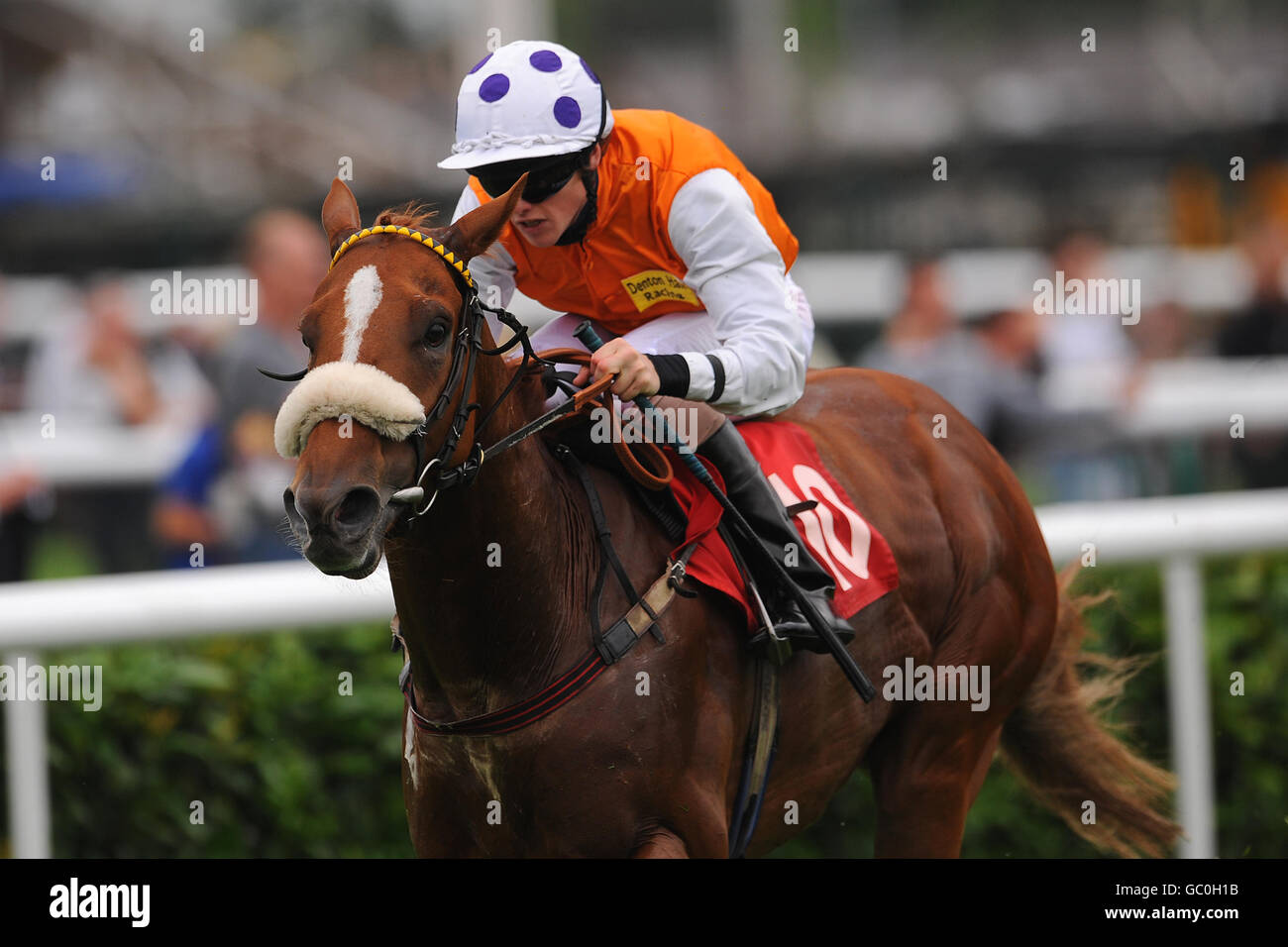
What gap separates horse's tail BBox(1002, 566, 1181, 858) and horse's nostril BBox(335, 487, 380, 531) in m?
2.46

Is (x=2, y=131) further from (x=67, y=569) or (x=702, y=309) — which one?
(x=702, y=309)

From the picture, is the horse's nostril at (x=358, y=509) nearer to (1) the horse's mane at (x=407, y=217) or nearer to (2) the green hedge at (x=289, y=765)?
(1) the horse's mane at (x=407, y=217)

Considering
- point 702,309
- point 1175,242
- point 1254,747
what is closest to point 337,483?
point 702,309

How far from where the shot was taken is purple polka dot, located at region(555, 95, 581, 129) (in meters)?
→ 3.35

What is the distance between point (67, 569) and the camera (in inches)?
250

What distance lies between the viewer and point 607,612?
3.38 metres

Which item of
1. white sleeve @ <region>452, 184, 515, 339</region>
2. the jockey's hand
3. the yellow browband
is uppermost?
white sleeve @ <region>452, 184, 515, 339</region>

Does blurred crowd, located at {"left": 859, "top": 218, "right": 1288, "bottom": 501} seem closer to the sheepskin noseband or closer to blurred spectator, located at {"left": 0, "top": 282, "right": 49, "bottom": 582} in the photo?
blurred spectator, located at {"left": 0, "top": 282, "right": 49, "bottom": 582}

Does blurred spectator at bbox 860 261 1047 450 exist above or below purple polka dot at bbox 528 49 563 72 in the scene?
above

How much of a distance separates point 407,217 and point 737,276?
2.46ft

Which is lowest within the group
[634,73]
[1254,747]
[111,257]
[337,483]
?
[1254,747]

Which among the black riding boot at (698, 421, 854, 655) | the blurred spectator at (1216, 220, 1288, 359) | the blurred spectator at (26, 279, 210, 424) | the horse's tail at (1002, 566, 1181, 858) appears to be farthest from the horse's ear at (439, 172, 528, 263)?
the blurred spectator at (1216, 220, 1288, 359)

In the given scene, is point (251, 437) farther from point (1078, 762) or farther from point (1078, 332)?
point (1078, 332)

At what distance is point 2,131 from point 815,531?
12.2m
